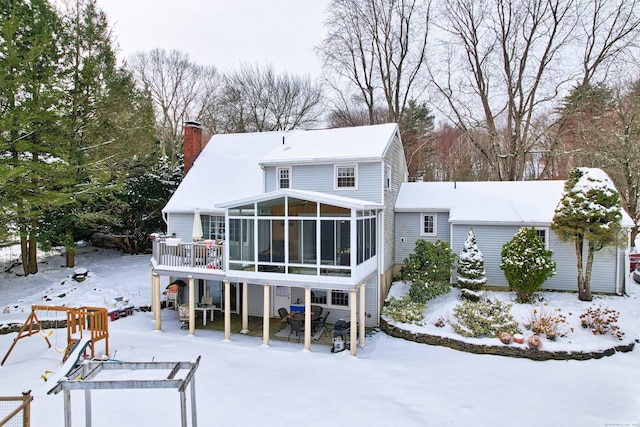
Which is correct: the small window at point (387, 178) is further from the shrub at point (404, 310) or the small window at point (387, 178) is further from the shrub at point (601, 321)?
the shrub at point (601, 321)

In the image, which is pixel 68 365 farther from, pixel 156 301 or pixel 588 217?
pixel 588 217

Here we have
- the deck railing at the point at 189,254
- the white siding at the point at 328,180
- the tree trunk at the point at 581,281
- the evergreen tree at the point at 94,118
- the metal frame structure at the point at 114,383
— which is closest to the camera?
the metal frame structure at the point at 114,383

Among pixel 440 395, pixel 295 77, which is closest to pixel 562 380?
pixel 440 395

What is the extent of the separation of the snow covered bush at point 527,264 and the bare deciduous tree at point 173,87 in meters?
26.1

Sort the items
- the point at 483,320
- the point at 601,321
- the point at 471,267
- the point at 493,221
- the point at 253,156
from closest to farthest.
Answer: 1. the point at 601,321
2. the point at 483,320
3. the point at 471,267
4. the point at 493,221
5. the point at 253,156

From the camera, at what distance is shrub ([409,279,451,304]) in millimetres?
13246

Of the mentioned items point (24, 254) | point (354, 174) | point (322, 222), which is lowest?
point (24, 254)

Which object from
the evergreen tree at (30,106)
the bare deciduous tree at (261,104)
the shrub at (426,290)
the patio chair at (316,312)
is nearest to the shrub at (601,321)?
the shrub at (426,290)

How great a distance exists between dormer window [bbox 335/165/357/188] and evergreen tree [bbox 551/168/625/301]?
25.5 feet

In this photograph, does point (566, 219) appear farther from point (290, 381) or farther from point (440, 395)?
point (290, 381)

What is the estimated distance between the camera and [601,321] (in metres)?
10.9

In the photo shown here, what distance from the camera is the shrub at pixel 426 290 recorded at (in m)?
13.2

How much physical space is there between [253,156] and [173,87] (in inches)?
737

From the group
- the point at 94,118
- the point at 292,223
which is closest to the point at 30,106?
the point at 94,118
